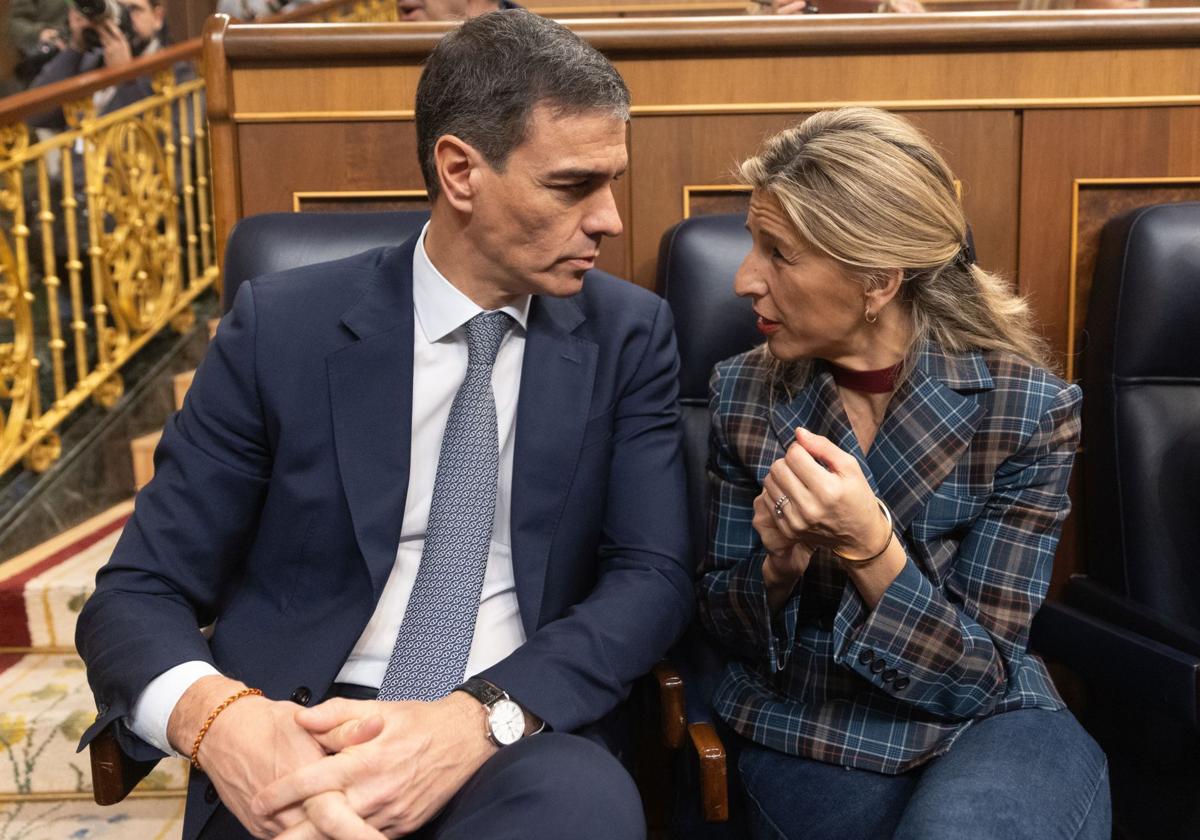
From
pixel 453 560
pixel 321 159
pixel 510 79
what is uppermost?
pixel 510 79

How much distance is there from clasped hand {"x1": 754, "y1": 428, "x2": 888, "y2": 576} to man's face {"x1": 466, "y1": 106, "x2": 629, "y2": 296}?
1.14ft

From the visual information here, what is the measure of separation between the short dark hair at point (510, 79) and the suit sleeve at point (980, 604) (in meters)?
0.64

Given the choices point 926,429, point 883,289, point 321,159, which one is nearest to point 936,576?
point 926,429

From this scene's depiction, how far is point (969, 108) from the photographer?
1.93 metres

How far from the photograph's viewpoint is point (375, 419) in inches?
56.1

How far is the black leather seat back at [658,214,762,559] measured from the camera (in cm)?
171

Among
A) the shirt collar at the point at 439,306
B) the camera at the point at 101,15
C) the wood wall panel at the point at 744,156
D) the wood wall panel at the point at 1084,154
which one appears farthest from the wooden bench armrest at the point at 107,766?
the camera at the point at 101,15

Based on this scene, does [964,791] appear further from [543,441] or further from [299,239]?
[299,239]

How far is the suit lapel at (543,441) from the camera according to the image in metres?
1.44

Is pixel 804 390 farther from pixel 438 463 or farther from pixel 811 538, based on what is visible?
pixel 438 463

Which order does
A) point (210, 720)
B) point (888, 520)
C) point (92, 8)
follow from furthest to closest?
point (92, 8) < point (888, 520) < point (210, 720)

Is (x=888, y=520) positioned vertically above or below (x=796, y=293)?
below

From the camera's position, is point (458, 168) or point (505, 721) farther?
point (458, 168)

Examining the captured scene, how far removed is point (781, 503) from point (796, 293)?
0.92 feet
